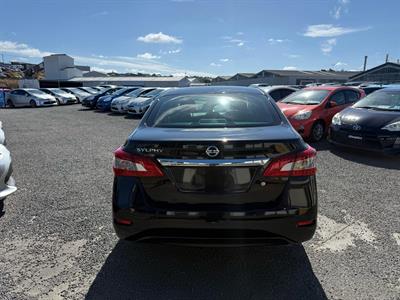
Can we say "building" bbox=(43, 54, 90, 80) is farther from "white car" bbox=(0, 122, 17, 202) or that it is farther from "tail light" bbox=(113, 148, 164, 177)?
"tail light" bbox=(113, 148, 164, 177)

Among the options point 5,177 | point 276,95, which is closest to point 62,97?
point 276,95

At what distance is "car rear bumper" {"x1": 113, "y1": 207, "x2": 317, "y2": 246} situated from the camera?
2256mm

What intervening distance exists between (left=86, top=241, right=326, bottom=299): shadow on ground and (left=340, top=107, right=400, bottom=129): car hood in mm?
4517

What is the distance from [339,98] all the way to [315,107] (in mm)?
1260

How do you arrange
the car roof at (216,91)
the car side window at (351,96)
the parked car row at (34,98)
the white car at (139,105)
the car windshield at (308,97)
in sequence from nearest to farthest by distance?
the car roof at (216,91)
the car windshield at (308,97)
the car side window at (351,96)
the white car at (139,105)
the parked car row at (34,98)

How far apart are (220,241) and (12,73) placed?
8979cm

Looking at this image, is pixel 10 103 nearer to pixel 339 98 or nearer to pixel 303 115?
pixel 303 115

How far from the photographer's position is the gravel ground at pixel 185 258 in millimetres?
2420

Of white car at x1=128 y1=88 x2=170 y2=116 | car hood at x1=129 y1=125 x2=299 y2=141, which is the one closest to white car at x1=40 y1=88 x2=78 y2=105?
white car at x1=128 y1=88 x2=170 y2=116

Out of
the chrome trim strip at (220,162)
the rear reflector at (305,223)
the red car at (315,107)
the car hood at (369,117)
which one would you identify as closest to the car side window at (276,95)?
the red car at (315,107)

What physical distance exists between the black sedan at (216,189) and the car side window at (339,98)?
704 cm

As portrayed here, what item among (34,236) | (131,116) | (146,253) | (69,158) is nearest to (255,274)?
(146,253)

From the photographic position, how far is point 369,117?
6.54 meters

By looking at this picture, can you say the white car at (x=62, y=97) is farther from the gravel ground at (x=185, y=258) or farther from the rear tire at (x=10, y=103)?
the gravel ground at (x=185, y=258)
